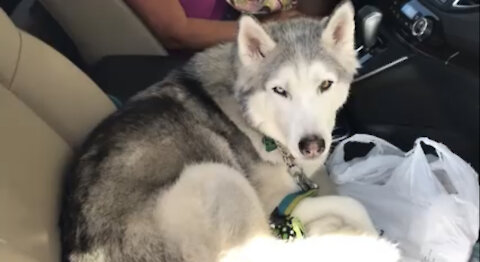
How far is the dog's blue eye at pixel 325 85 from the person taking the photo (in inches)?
76.4

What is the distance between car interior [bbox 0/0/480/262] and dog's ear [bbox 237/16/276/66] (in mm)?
449

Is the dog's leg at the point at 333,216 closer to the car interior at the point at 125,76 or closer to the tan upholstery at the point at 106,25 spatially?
the car interior at the point at 125,76

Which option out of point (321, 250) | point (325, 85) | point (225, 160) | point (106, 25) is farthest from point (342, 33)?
point (106, 25)

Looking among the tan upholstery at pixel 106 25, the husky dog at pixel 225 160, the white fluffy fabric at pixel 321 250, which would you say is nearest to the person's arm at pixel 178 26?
the tan upholstery at pixel 106 25

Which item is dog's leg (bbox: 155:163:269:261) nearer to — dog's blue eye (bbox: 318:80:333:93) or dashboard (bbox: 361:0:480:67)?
dog's blue eye (bbox: 318:80:333:93)

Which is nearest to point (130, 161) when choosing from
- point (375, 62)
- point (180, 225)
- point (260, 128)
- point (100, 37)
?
point (180, 225)

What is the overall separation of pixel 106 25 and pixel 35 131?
2.67ft

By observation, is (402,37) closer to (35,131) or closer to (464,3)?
(464,3)

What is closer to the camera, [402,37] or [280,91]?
[280,91]

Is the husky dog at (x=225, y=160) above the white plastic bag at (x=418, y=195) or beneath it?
above

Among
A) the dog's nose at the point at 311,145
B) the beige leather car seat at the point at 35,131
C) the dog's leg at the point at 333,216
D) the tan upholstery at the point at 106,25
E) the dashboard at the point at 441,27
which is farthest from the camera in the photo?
the tan upholstery at the point at 106,25

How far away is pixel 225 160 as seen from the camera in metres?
2.05

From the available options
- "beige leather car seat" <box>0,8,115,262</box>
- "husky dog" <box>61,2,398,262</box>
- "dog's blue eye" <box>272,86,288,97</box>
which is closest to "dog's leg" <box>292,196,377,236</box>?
"husky dog" <box>61,2,398,262</box>

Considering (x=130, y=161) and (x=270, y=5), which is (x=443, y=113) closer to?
(x=270, y=5)
